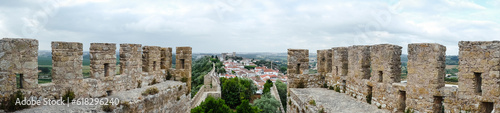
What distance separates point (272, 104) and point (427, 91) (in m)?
17.9

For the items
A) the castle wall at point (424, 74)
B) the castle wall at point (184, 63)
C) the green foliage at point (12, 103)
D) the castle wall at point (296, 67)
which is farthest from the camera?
→ the castle wall at point (296, 67)

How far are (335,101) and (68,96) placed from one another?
729 centimetres

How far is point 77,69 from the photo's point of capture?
23.0ft

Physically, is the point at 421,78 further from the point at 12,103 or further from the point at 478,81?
the point at 12,103

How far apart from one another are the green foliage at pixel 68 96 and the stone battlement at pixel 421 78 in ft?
21.8

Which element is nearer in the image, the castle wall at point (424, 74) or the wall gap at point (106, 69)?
the castle wall at point (424, 74)

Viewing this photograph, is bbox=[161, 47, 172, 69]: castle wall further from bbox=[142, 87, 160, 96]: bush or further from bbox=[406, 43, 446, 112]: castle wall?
bbox=[406, 43, 446, 112]: castle wall

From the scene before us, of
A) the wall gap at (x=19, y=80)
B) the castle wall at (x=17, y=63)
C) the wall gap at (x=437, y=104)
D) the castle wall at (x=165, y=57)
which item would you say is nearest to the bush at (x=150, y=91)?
the castle wall at (x=165, y=57)

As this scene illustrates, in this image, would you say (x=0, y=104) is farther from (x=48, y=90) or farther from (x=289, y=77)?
(x=289, y=77)

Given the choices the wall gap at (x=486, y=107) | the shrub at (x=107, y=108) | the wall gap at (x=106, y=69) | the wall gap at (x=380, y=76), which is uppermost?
the wall gap at (x=106, y=69)

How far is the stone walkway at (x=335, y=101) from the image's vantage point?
7.95m

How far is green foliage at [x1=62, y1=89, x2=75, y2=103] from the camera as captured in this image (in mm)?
6742

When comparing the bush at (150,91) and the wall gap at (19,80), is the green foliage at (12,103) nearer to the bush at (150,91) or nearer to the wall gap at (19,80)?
the wall gap at (19,80)

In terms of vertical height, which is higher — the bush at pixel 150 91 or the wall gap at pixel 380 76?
the wall gap at pixel 380 76
